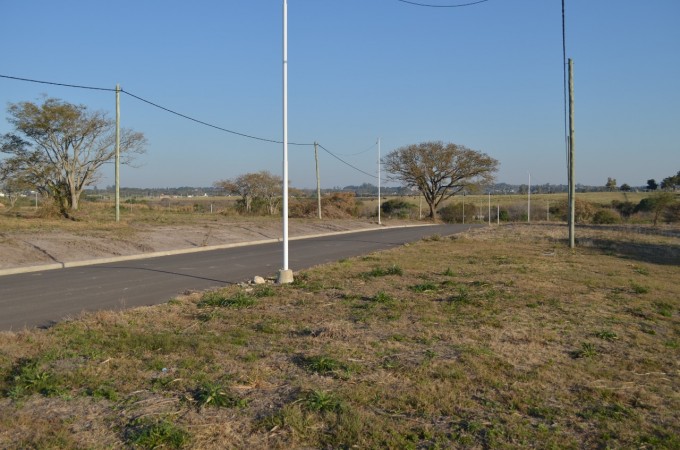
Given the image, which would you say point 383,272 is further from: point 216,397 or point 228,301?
point 216,397

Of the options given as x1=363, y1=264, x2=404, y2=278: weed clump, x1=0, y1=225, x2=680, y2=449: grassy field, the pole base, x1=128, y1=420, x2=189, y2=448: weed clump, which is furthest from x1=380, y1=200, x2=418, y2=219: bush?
x1=128, y1=420, x2=189, y2=448: weed clump

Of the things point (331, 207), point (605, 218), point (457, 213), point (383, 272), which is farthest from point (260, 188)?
point (383, 272)

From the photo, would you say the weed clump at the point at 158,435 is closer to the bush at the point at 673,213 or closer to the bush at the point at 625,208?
the bush at the point at 673,213

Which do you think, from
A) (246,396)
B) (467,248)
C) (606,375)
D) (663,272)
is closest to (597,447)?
(606,375)

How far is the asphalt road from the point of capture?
31.4 feet

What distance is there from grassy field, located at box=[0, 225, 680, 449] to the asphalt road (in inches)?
45.8

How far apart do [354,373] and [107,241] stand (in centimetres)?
1652

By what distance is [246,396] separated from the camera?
5.26 meters

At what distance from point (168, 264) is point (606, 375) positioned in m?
13.0

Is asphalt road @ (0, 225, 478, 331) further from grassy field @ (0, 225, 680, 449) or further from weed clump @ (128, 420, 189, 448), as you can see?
weed clump @ (128, 420, 189, 448)

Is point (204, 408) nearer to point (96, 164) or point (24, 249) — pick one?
point (24, 249)

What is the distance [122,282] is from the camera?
12.8 m

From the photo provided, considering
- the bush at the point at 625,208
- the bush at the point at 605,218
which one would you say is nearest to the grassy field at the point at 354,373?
the bush at the point at 605,218

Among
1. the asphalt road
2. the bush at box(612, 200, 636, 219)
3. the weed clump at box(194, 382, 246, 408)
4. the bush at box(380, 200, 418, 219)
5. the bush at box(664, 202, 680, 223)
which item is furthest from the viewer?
the bush at box(380, 200, 418, 219)
